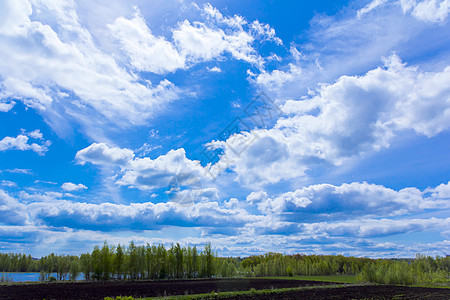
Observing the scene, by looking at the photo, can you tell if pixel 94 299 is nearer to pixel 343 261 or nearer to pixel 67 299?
pixel 67 299

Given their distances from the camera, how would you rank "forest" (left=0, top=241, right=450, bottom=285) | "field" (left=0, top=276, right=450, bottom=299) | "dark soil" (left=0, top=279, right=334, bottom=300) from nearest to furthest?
"dark soil" (left=0, top=279, right=334, bottom=300)
"field" (left=0, top=276, right=450, bottom=299)
"forest" (left=0, top=241, right=450, bottom=285)

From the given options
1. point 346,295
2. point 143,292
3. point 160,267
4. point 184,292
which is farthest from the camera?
point 160,267

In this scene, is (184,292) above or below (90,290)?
below

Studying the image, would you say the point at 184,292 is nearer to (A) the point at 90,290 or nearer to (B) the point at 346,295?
(A) the point at 90,290

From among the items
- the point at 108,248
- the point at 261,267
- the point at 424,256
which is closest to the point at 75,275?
the point at 108,248

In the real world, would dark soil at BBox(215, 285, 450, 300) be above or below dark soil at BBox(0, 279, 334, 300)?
below

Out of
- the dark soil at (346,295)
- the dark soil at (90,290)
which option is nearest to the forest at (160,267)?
the dark soil at (90,290)

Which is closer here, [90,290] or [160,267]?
[90,290]

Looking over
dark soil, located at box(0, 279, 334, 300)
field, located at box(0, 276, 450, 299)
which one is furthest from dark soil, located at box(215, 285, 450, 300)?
dark soil, located at box(0, 279, 334, 300)

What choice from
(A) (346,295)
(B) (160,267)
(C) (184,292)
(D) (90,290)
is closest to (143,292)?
(C) (184,292)

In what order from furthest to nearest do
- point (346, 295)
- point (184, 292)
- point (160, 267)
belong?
point (160, 267) → point (346, 295) → point (184, 292)

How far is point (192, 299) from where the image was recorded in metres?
25.1

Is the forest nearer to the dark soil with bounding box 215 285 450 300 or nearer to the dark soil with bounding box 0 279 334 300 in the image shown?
the dark soil with bounding box 0 279 334 300

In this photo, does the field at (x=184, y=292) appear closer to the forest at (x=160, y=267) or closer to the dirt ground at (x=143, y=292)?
the dirt ground at (x=143, y=292)
